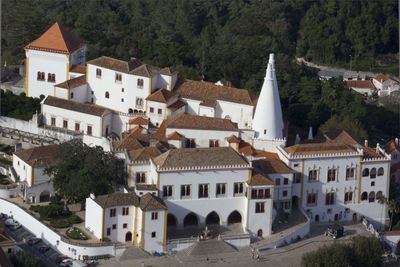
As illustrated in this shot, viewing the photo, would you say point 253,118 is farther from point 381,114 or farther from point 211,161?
point 381,114

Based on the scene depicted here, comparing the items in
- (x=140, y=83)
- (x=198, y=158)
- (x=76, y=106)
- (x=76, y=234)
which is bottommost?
(x=76, y=234)

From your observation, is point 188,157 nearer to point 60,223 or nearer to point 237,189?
point 237,189

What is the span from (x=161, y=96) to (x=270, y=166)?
21.9ft

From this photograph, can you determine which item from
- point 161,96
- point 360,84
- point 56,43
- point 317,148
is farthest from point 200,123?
point 360,84

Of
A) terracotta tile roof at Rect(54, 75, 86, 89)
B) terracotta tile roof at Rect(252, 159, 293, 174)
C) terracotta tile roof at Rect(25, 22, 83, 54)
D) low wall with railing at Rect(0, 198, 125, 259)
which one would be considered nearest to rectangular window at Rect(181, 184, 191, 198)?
terracotta tile roof at Rect(252, 159, 293, 174)

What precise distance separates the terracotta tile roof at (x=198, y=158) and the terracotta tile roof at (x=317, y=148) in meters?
2.67

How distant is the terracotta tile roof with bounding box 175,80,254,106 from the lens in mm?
56000

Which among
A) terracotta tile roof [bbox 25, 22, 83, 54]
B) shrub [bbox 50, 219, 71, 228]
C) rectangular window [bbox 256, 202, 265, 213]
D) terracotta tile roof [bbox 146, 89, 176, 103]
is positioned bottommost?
shrub [bbox 50, 219, 71, 228]

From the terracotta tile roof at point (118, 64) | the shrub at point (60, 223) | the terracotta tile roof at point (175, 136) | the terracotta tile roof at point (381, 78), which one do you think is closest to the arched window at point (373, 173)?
the terracotta tile roof at point (175, 136)

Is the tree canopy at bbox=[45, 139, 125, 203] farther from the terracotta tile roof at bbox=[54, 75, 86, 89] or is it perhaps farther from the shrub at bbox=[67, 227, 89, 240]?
the terracotta tile roof at bbox=[54, 75, 86, 89]

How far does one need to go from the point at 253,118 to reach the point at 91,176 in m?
7.73

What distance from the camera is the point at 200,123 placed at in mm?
53938

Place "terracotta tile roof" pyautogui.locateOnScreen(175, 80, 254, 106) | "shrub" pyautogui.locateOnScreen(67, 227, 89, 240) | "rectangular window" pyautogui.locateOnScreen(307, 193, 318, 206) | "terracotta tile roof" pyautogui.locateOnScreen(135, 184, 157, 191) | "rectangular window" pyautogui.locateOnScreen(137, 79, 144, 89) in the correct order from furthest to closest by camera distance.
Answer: "rectangular window" pyautogui.locateOnScreen(137, 79, 144, 89) < "terracotta tile roof" pyautogui.locateOnScreen(175, 80, 254, 106) < "rectangular window" pyautogui.locateOnScreen(307, 193, 318, 206) < "terracotta tile roof" pyautogui.locateOnScreen(135, 184, 157, 191) < "shrub" pyautogui.locateOnScreen(67, 227, 89, 240)

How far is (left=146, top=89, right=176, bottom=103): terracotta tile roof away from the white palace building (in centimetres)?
7
